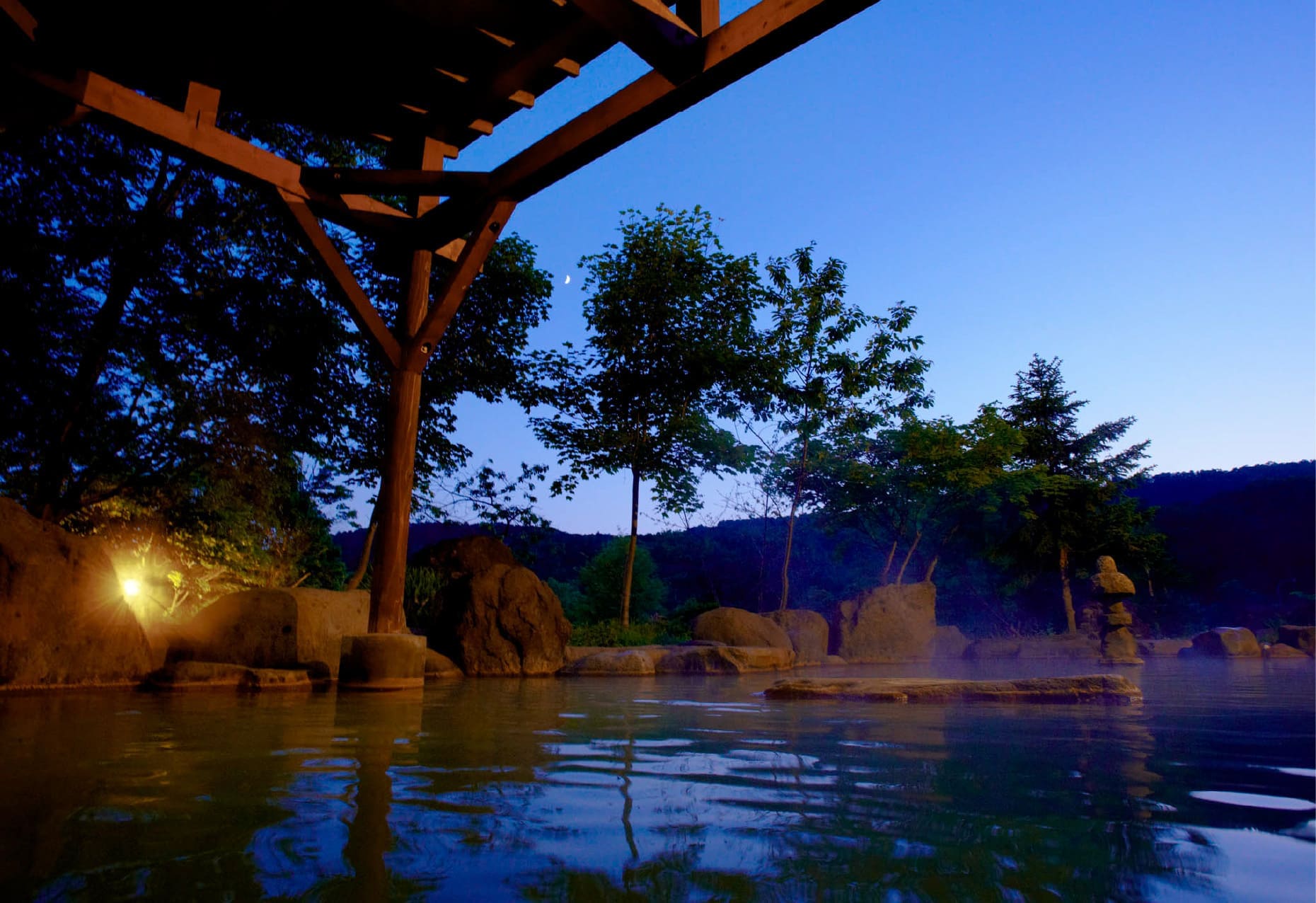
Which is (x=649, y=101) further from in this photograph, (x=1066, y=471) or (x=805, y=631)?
(x=1066, y=471)

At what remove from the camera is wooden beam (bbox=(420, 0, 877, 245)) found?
Result: 3229mm

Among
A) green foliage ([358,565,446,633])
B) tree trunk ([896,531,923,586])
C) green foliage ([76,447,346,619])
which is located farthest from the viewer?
tree trunk ([896,531,923,586])

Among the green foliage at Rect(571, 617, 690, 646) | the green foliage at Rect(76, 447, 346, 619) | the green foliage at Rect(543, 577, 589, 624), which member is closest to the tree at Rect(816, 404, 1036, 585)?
the green foliage at Rect(571, 617, 690, 646)

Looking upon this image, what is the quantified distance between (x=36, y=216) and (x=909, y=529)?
17918 millimetres

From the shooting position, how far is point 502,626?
7.96m

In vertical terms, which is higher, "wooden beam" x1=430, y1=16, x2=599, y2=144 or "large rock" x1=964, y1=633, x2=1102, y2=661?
"wooden beam" x1=430, y1=16, x2=599, y2=144

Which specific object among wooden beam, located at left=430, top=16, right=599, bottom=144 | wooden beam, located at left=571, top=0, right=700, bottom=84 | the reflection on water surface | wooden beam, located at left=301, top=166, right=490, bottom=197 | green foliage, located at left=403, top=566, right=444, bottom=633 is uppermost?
wooden beam, located at left=430, top=16, right=599, bottom=144

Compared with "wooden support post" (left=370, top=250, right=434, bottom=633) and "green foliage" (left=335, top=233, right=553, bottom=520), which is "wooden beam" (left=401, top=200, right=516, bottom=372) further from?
"green foliage" (left=335, top=233, right=553, bottom=520)

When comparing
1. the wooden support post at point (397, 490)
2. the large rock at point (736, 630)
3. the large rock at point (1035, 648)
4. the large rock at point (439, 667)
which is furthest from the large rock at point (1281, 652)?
the wooden support post at point (397, 490)

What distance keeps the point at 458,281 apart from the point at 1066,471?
23511 mm

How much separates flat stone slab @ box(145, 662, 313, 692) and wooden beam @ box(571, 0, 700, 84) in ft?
15.6

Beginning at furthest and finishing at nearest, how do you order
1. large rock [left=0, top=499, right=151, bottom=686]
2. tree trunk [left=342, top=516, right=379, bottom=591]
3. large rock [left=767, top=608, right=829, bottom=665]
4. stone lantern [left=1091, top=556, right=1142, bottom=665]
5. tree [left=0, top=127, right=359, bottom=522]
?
large rock [left=767, top=608, right=829, bottom=665] < stone lantern [left=1091, top=556, right=1142, bottom=665] < tree trunk [left=342, top=516, right=379, bottom=591] < tree [left=0, top=127, right=359, bottom=522] < large rock [left=0, top=499, right=151, bottom=686]

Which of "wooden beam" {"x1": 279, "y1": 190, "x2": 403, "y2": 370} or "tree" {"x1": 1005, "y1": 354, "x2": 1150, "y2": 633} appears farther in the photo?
"tree" {"x1": 1005, "y1": 354, "x2": 1150, "y2": 633}

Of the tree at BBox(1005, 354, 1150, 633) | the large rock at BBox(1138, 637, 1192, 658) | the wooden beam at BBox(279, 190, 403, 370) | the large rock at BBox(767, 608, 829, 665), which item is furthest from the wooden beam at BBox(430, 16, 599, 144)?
the tree at BBox(1005, 354, 1150, 633)
